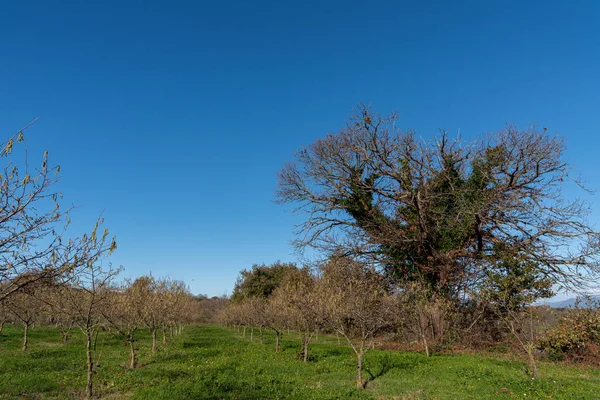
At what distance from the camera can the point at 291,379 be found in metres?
13.8

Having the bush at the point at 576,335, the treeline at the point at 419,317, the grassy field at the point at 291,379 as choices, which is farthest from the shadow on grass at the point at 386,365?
the bush at the point at 576,335

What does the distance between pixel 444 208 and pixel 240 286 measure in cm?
4412

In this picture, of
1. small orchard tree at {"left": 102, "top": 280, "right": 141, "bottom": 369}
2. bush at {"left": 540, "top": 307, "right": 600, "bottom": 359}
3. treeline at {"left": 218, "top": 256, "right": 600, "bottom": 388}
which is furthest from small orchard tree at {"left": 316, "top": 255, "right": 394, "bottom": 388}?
small orchard tree at {"left": 102, "top": 280, "right": 141, "bottom": 369}

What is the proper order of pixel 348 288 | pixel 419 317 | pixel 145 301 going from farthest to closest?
pixel 419 317 < pixel 145 301 < pixel 348 288

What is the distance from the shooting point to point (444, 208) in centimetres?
2514

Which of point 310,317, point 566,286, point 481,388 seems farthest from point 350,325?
point 481,388

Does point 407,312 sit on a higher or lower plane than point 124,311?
lower

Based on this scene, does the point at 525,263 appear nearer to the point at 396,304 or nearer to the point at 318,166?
the point at 396,304

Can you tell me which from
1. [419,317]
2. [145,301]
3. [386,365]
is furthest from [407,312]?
[145,301]

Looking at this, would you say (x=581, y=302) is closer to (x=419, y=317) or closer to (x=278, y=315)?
(x=419, y=317)

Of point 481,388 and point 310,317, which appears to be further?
point 310,317

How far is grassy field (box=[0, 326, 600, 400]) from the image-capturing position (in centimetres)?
1104

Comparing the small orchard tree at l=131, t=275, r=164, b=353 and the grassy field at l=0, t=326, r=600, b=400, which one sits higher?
the small orchard tree at l=131, t=275, r=164, b=353

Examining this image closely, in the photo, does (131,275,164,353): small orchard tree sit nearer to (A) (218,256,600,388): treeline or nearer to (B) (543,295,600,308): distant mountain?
(A) (218,256,600,388): treeline
